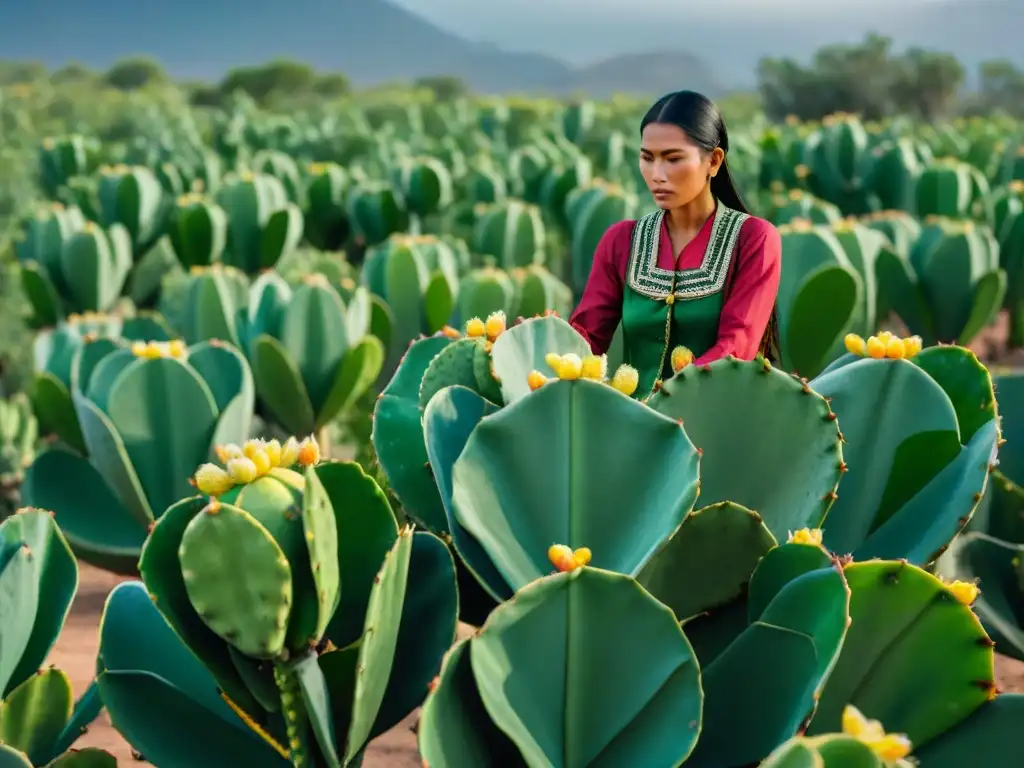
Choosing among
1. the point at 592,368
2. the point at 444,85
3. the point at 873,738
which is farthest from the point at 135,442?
the point at 444,85

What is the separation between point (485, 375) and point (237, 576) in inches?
14.0

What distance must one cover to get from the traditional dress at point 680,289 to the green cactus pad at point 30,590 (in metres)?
0.71

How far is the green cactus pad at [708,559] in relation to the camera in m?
1.01

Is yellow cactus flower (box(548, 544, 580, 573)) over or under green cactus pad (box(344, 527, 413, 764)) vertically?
over

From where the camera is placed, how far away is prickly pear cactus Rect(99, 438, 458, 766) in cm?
92

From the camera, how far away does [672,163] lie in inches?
59.9

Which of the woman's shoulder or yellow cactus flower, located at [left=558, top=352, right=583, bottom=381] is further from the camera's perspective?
the woman's shoulder

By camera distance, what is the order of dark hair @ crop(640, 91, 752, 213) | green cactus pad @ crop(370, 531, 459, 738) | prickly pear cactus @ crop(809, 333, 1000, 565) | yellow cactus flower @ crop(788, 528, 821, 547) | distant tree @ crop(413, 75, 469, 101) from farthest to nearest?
distant tree @ crop(413, 75, 469, 101)
dark hair @ crop(640, 91, 752, 213)
prickly pear cactus @ crop(809, 333, 1000, 565)
green cactus pad @ crop(370, 531, 459, 738)
yellow cactus flower @ crop(788, 528, 821, 547)

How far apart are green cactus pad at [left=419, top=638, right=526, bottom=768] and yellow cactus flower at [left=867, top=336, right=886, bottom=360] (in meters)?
0.52

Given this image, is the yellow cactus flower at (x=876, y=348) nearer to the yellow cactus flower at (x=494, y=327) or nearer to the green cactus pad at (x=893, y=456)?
the green cactus pad at (x=893, y=456)

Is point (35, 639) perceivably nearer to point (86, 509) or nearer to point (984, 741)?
point (984, 741)

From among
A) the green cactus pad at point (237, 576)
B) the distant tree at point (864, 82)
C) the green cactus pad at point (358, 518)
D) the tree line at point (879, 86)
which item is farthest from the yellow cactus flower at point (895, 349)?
the tree line at point (879, 86)

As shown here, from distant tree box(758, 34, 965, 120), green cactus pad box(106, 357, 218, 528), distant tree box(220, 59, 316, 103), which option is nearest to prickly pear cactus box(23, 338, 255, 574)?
green cactus pad box(106, 357, 218, 528)

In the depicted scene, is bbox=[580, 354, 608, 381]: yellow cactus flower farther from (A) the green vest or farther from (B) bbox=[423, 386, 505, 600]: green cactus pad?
(A) the green vest
